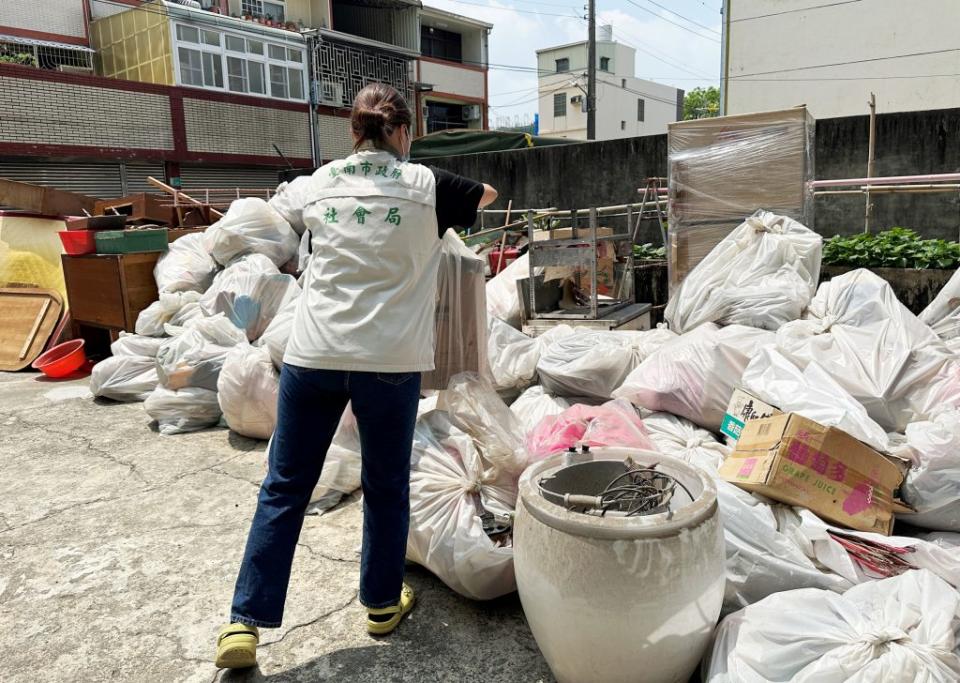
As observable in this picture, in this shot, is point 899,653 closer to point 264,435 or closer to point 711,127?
point 264,435

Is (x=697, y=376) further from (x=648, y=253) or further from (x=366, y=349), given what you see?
(x=648, y=253)

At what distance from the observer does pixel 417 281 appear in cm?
184

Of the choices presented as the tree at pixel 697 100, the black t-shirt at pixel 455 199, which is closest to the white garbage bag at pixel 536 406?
the black t-shirt at pixel 455 199

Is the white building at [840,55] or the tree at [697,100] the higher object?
the tree at [697,100]

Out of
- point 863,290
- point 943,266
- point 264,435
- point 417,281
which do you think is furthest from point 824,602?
point 943,266

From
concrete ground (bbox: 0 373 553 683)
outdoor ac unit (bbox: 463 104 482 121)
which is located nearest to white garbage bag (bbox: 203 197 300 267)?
concrete ground (bbox: 0 373 553 683)

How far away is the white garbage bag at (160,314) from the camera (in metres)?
4.71

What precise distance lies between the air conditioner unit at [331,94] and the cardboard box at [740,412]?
18496mm

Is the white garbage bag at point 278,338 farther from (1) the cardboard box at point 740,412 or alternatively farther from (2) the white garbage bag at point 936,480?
(2) the white garbage bag at point 936,480

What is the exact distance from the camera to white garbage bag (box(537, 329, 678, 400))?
118 inches

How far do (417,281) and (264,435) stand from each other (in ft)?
6.85

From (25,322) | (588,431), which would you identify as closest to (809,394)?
(588,431)

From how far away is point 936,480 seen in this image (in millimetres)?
2025

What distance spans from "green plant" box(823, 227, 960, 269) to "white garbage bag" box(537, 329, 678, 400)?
264 centimetres
